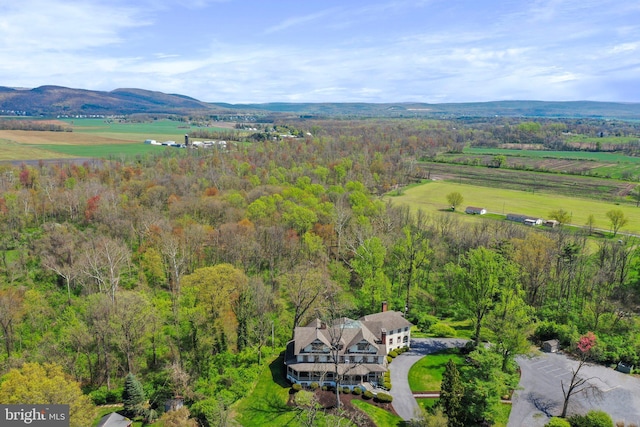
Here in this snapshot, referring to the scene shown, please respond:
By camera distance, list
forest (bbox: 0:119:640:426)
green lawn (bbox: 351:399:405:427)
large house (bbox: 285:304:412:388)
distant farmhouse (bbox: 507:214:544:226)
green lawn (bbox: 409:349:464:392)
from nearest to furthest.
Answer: green lawn (bbox: 351:399:405:427) → forest (bbox: 0:119:640:426) → green lawn (bbox: 409:349:464:392) → large house (bbox: 285:304:412:388) → distant farmhouse (bbox: 507:214:544:226)

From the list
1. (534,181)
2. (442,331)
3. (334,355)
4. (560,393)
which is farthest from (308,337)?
(534,181)

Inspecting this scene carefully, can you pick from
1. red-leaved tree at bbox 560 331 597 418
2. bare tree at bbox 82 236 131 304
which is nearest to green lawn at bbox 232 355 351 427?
red-leaved tree at bbox 560 331 597 418

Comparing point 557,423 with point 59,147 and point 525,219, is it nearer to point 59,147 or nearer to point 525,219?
point 525,219

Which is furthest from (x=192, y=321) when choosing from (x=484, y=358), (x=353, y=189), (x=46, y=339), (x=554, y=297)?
(x=353, y=189)

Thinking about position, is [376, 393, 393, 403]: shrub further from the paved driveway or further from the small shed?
the small shed

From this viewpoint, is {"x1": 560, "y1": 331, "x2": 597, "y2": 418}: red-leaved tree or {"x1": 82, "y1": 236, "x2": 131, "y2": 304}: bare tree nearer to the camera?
{"x1": 560, "y1": 331, "x2": 597, "y2": 418}: red-leaved tree

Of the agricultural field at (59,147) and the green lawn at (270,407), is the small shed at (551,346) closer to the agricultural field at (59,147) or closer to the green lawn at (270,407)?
the green lawn at (270,407)
